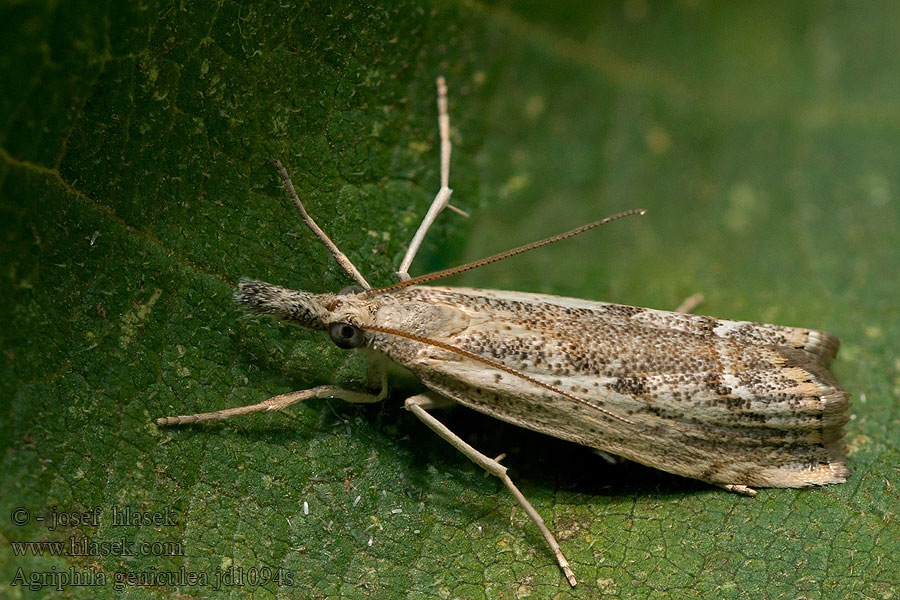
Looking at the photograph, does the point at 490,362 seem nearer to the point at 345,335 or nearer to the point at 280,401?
the point at 345,335

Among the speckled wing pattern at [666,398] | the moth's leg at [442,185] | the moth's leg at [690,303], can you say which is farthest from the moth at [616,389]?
the moth's leg at [690,303]

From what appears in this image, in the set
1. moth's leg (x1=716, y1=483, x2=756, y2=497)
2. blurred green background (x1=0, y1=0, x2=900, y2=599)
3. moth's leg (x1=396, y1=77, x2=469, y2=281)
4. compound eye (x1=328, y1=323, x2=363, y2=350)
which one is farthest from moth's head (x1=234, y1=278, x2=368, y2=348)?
moth's leg (x1=716, y1=483, x2=756, y2=497)

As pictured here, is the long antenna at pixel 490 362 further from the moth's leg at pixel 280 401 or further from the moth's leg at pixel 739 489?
the moth's leg at pixel 739 489

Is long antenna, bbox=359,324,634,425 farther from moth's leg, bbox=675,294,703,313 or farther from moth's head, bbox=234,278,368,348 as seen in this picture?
moth's leg, bbox=675,294,703,313

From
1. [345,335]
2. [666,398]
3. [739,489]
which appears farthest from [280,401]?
[739,489]

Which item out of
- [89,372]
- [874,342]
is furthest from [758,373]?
[89,372]
